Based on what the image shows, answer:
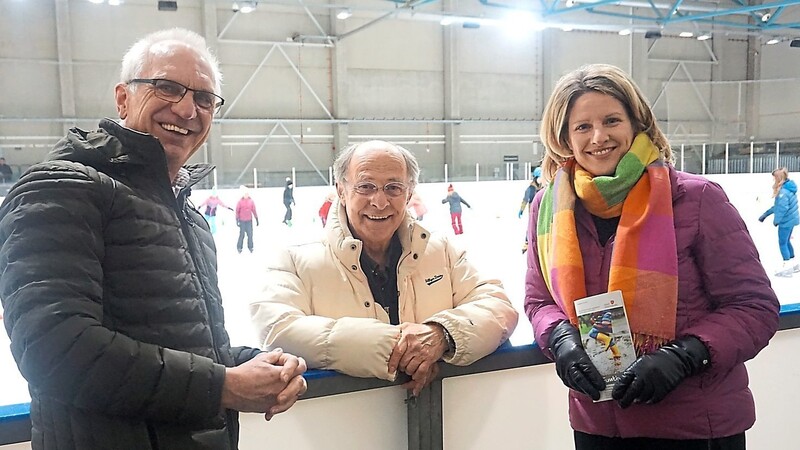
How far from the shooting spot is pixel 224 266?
822cm

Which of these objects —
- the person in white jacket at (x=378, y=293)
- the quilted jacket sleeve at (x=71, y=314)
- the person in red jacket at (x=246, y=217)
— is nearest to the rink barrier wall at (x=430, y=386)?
the person in white jacket at (x=378, y=293)

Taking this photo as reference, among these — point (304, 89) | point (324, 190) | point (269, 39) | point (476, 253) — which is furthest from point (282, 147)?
point (476, 253)

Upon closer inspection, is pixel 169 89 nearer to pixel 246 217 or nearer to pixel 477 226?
pixel 246 217

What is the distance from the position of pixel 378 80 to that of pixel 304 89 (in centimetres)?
194

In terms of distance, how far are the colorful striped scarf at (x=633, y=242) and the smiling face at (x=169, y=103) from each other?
0.88 m

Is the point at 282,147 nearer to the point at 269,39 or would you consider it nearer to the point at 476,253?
the point at 269,39

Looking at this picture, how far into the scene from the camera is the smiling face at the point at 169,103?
133cm

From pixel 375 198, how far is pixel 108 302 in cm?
78

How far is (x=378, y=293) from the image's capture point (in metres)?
1.80

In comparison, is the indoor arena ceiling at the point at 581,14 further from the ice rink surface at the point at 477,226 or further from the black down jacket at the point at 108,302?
the black down jacket at the point at 108,302

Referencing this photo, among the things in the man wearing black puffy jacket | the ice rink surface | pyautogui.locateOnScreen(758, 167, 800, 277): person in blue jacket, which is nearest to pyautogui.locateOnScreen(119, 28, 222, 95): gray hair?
the man wearing black puffy jacket

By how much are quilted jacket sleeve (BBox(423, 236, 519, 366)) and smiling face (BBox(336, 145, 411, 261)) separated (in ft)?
0.63

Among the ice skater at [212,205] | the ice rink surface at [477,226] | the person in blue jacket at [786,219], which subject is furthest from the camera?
the ice skater at [212,205]

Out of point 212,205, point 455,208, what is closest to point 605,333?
point 455,208
